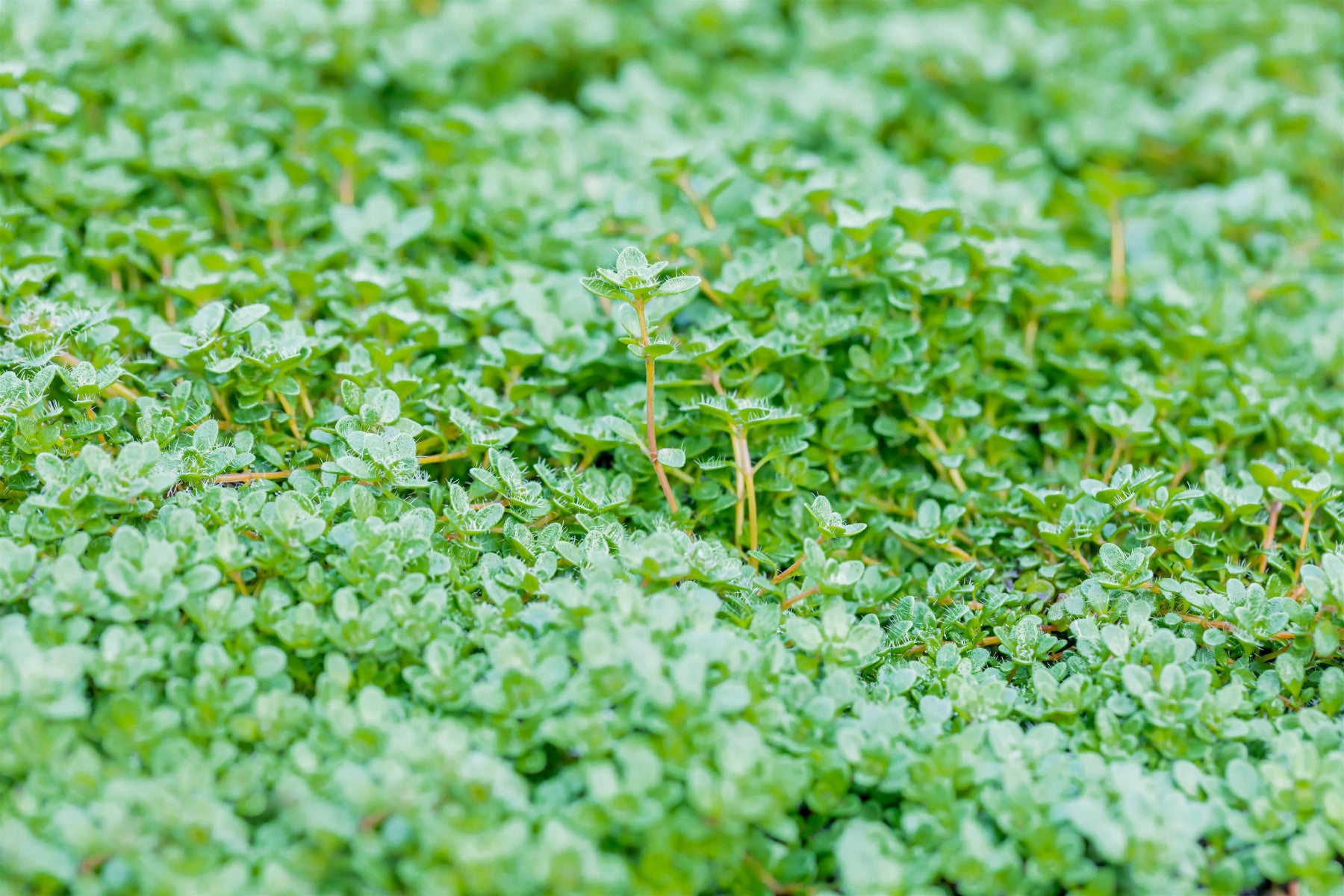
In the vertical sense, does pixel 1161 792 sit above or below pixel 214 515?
below

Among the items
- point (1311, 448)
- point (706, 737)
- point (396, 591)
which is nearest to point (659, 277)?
point (396, 591)

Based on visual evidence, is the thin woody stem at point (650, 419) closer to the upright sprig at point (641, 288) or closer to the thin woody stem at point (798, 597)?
the upright sprig at point (641, 288)

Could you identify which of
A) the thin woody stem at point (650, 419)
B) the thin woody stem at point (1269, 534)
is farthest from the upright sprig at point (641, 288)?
the thin woody stem at point (1269, 534)

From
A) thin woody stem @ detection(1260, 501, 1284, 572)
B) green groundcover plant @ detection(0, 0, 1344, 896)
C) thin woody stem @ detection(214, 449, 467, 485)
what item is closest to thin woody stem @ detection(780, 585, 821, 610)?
green groundcover plant @ detection(0, 0, 1344, 896)

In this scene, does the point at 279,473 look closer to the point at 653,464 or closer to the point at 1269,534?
the point at 653,464

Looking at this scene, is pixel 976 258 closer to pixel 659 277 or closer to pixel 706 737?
pixel 659 277

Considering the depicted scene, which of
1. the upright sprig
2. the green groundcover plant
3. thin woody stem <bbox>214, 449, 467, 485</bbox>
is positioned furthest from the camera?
thin woody stem <bbox>214, 449, 467, 485</bbox>

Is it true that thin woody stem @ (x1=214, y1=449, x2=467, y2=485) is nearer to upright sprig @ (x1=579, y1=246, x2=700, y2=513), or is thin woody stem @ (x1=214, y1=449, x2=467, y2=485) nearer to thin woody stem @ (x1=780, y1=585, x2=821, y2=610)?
upright sprig @ (x1=579, y1=246, x2=700, y2=513)

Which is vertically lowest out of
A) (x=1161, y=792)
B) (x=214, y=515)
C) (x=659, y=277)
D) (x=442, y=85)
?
(x=1161, y=792)
